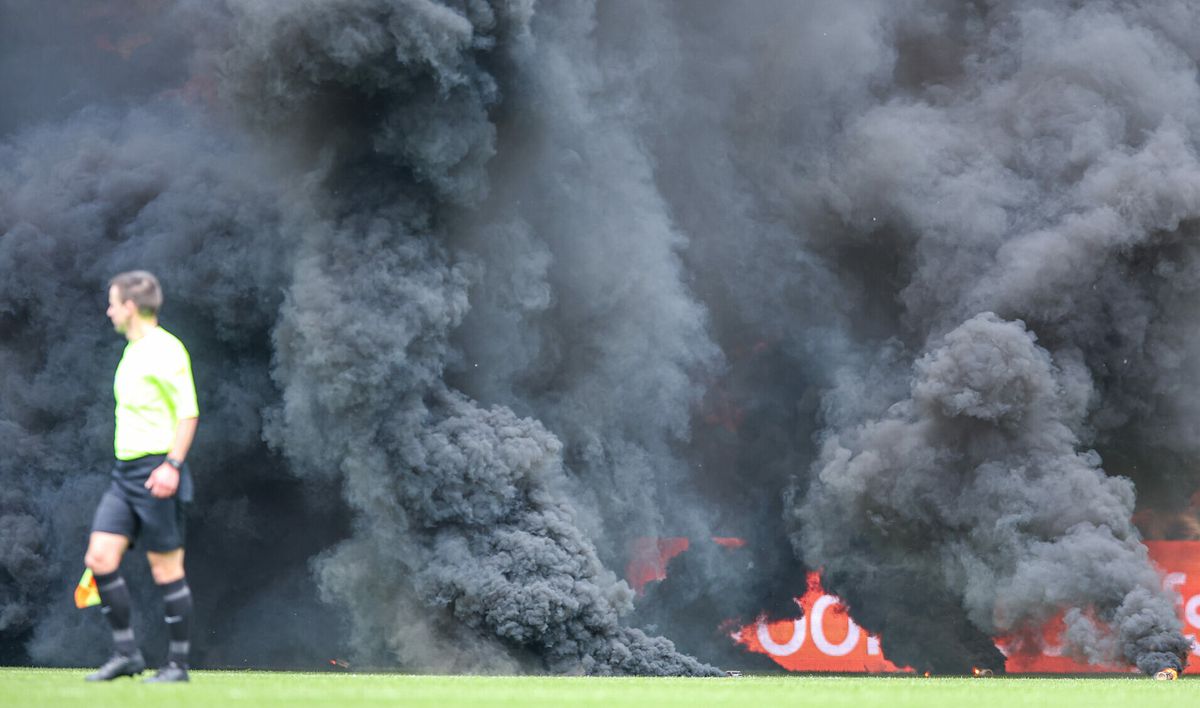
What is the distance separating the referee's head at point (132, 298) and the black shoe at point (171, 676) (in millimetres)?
2197

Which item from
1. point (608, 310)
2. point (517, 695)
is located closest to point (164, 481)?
point (517, 695)

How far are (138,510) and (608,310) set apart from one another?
19.8 metres

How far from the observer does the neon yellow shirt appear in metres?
9.55

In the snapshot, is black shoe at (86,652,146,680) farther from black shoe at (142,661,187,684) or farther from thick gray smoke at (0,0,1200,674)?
thick gray smoke at (0,0,1200,674)

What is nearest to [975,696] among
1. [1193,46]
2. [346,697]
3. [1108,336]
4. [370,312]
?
[346,697]

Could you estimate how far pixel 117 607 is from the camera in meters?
9.77

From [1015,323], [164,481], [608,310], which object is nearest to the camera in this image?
[164,481]

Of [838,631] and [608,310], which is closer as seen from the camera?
[608,310]

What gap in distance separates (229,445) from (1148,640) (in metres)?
16.0

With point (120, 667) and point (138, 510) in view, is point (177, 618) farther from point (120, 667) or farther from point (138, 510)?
point (138, 510)

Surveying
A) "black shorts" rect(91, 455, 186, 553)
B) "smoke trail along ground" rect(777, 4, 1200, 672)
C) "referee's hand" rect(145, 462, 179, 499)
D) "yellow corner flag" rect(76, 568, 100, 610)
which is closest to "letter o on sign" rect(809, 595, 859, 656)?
"smoke trail along ground" rect(777, 4, 1200, 672)

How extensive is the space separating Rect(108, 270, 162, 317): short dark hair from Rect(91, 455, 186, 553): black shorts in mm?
957

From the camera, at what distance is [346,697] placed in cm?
959

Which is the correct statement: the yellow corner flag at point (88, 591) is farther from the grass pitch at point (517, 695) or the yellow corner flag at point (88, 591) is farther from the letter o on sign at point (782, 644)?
the letter o on sign at point (782, 644)
